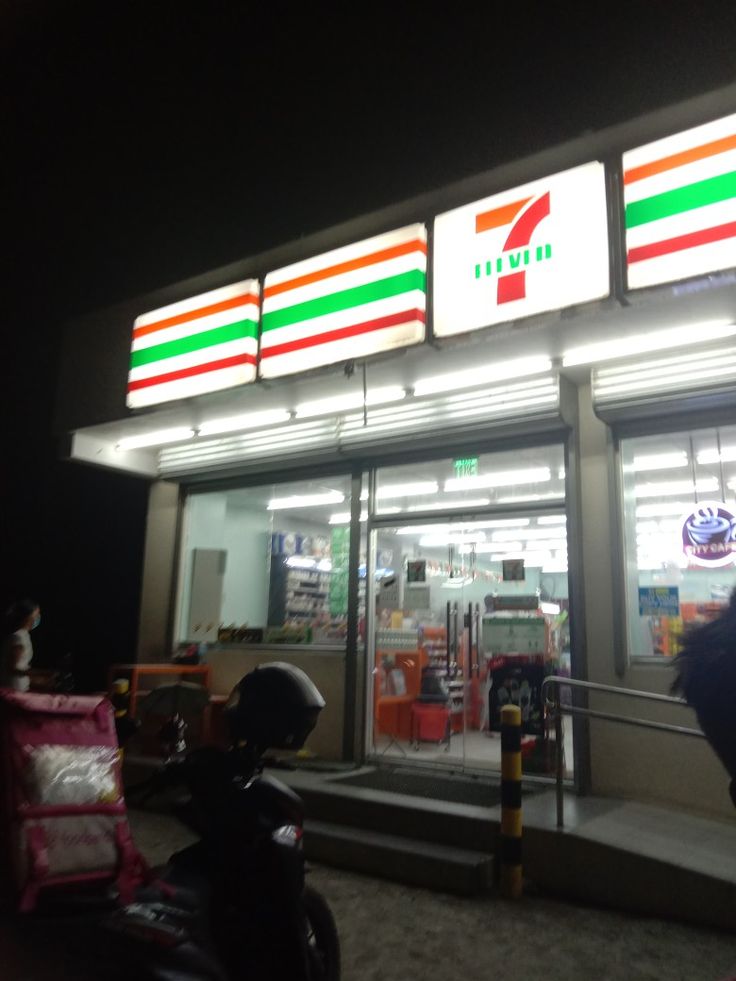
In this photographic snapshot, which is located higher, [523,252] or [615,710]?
[523,252]

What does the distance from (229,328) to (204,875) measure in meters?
5.71

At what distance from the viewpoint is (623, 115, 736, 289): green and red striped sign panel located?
484 centimetres

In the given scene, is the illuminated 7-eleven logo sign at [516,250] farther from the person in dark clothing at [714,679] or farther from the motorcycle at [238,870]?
the person in dark clothing at [714,679]

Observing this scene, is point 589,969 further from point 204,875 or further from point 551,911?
point 204,875

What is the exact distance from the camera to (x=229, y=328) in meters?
7.45

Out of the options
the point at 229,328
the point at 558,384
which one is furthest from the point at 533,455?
the point at 229,328

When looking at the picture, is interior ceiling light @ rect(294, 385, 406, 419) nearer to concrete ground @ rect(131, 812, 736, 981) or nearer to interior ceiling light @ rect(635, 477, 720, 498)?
interior ceiling light @ rect(635, 477, 720, 498)

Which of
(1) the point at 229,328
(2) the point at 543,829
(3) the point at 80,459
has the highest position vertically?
(1) the point at 229,328

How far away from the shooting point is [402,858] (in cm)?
500

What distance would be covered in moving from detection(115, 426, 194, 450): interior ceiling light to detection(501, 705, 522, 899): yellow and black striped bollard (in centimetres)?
531

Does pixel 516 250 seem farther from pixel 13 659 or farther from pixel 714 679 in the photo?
pixel 13 659

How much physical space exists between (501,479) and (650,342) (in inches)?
80.9

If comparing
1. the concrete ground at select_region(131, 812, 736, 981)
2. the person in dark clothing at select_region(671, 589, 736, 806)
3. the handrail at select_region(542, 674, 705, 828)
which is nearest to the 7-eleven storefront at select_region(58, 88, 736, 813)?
the handrail at select_region(542, 674, 705, 828)

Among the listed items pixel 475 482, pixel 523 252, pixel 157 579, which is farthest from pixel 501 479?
pixel 157 579
